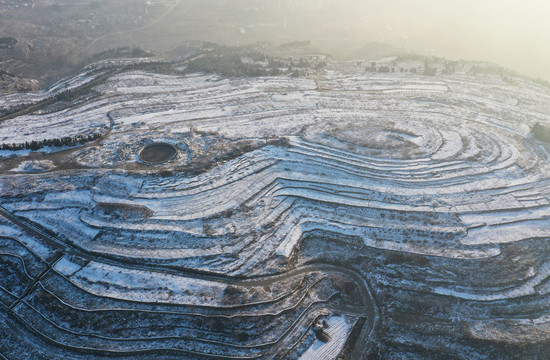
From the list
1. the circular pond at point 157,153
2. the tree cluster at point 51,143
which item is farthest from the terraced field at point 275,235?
the circular pond at point 157,153

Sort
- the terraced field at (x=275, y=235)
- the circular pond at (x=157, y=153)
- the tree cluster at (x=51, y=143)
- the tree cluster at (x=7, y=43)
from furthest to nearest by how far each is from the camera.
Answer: the tree cluster at (x=7, y=43) < the tree cluster at (x=51, y=143) < the circular pond at (x=157, y=153) < the terraced field at (x=275, y=235)

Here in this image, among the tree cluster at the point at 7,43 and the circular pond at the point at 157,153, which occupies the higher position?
the tree cluster at the point at 7,43

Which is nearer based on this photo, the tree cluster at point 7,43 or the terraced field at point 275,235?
the terraced field at point 275,235

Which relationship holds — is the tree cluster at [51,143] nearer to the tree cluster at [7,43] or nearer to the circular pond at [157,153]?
the circular pond at [157,153]

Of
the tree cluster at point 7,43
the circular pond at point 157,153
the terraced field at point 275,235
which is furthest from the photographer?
the tree cluster at point 7,43

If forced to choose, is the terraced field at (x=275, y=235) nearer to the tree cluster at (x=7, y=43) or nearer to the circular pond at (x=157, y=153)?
the circular pond at (x=157, y=153)

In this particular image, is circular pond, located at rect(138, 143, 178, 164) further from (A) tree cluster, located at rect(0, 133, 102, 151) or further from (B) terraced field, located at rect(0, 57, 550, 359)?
(A) tree cluster, located at rect(0, 133, 102, 151)

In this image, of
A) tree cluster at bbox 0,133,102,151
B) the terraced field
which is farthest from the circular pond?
tree cluster at bbox 0,133,102,151
